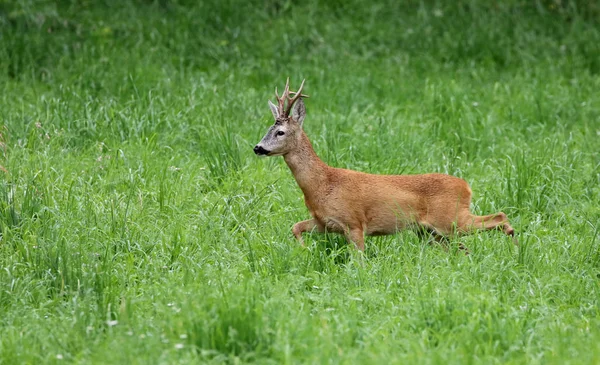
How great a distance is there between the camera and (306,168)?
6.55 m

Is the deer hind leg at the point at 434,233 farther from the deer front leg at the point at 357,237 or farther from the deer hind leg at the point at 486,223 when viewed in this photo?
the deer front leg at the point at 357,237

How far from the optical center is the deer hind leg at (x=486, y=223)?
646 centimetres

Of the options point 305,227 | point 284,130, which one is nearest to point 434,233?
point 305,227

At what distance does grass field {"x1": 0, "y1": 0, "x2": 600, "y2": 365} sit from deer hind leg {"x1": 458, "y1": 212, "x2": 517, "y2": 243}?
0.24 feet

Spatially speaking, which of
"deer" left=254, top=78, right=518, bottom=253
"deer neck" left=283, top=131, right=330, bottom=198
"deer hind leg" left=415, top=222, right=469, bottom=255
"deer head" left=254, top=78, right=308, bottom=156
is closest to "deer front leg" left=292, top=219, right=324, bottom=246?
"deer" left=254, top=78, right=518, bottom=253

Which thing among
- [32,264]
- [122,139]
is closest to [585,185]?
[122,139]

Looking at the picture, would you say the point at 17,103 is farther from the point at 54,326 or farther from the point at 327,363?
the point at 327,363

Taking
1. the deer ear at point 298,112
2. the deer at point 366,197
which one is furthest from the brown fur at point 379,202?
the deer ear at point 298,112

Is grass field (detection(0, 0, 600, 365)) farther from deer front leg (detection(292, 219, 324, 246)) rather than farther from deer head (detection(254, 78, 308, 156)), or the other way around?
deer head (detection(254, 78, 308, 156))

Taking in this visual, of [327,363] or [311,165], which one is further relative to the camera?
[311,165]

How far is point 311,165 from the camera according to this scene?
6566 millimetres

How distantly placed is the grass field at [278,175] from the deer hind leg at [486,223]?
0.07 meters

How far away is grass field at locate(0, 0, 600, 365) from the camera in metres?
4.75

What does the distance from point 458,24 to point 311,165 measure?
19.5ft
